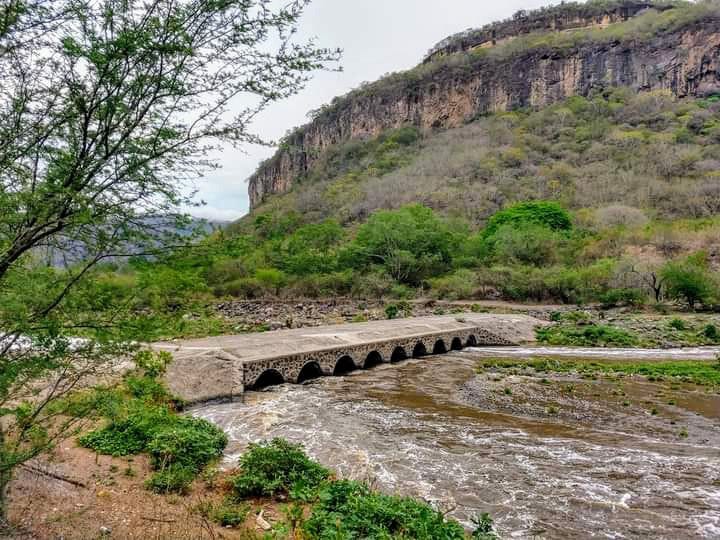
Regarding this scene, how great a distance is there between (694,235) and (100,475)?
5020cm

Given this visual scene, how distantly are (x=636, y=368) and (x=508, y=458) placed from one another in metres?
12.0

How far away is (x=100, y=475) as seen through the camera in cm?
815

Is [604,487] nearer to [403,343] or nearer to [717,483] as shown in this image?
[717,483]

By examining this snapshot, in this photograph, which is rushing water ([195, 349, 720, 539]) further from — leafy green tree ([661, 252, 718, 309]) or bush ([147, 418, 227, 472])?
leafy green tree ([661, 252, 718, 309])

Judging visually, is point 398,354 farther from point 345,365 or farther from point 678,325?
point 678,325

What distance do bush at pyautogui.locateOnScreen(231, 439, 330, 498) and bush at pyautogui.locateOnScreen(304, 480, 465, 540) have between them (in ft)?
3.82

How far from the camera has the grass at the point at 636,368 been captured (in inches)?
682

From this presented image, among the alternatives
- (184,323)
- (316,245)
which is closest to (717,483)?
(184,323)

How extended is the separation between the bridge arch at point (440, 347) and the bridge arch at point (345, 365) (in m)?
6.71

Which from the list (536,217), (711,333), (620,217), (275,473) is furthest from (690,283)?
(275,473)

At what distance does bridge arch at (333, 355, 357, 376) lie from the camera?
19.9 metres

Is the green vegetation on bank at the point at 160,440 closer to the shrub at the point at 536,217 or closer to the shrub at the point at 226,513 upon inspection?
the shrub at the point at 226,513

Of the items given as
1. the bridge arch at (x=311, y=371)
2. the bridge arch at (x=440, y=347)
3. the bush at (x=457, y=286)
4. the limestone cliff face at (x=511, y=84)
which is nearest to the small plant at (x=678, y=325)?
the bridge arch at (x=440, y=347)

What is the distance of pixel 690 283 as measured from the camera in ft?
112
